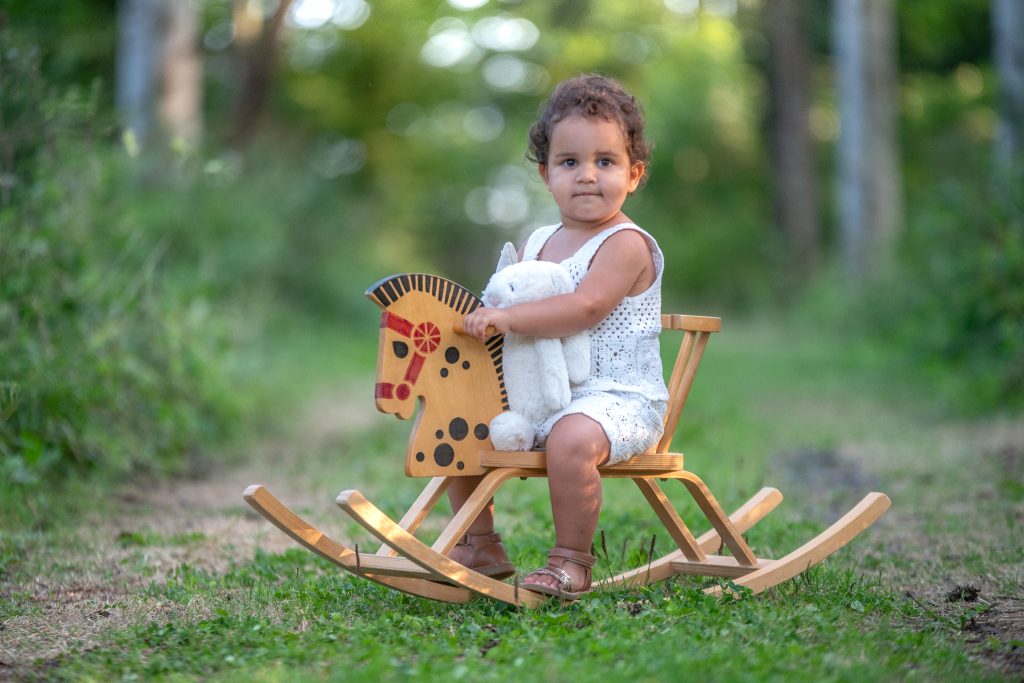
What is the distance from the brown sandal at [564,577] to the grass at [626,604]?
0.14 feet

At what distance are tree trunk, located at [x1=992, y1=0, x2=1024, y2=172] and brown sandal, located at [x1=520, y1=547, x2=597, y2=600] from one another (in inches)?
262

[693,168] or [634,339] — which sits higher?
Answer: [693,168]

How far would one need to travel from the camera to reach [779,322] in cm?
1788

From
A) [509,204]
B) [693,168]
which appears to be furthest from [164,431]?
[509,204]

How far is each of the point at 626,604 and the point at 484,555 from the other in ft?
1.41

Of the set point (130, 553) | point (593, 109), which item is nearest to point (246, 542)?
point (130, 553)

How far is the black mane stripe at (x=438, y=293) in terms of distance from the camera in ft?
9.78

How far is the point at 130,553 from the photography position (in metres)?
4.05

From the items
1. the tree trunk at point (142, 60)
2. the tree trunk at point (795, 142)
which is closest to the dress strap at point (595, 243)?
the tree trunk at point (142, 60)

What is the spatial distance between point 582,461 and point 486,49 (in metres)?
23.4

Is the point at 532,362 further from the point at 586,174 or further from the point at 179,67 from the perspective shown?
the point at 179,67

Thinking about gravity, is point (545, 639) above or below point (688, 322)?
below

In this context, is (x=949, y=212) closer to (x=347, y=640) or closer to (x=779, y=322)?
(x=347, y=640)

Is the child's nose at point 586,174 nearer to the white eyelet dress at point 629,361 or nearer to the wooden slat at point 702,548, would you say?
the white eyelet dress at point 629,361
